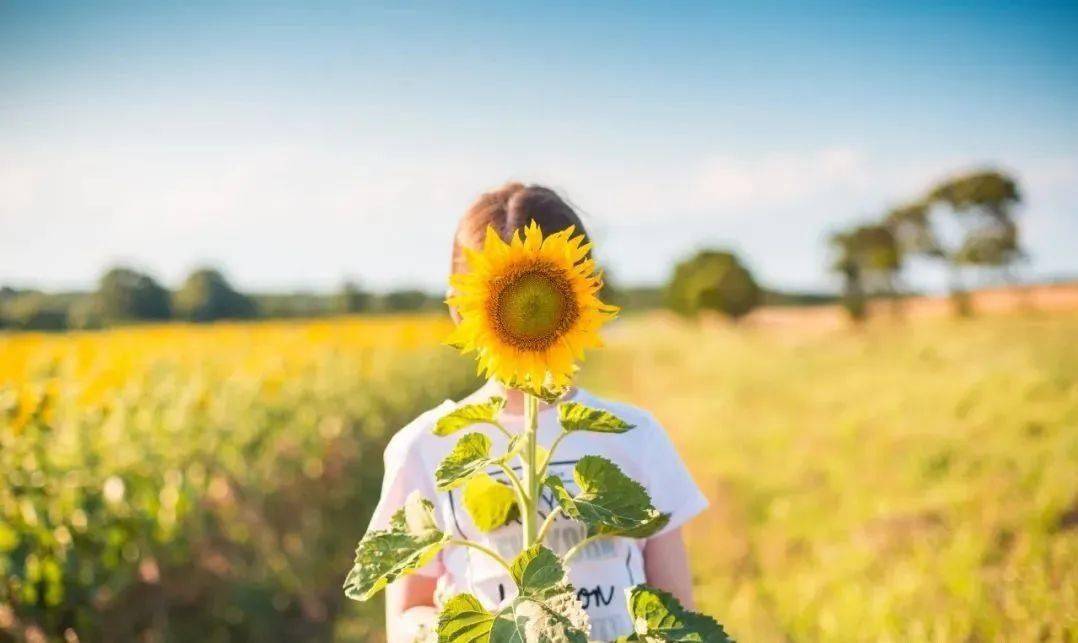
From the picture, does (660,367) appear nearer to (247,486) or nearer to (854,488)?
(854,488)

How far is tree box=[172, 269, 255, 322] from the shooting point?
487 centimetres

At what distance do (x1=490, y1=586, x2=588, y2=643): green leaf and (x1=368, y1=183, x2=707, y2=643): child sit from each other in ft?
1.88

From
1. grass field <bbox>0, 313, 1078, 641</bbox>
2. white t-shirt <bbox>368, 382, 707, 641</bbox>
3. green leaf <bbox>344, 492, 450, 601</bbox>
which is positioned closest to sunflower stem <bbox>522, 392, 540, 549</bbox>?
green leaf <bbox>344, 492, 450, 601</bbox>

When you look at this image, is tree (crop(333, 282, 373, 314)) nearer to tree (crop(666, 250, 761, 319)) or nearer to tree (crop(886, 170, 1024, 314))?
tree (crop(886, 170, 1024, 314))

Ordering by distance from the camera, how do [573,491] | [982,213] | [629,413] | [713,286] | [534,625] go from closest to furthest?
[534,625] < [573,491] < [629,413] < [982,213] < [713,286]

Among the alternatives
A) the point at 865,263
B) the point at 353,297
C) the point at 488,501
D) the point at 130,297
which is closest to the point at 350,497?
the point at 130,297

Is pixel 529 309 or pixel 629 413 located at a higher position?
pixel 529 309

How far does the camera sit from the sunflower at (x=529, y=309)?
123cm

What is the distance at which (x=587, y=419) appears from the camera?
4.18 ft

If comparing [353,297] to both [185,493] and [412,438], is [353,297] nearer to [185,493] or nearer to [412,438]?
[185,493]

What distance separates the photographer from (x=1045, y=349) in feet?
33.7

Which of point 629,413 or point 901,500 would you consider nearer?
point 629,413

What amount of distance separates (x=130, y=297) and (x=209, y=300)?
1294 mm

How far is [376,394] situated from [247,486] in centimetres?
282
